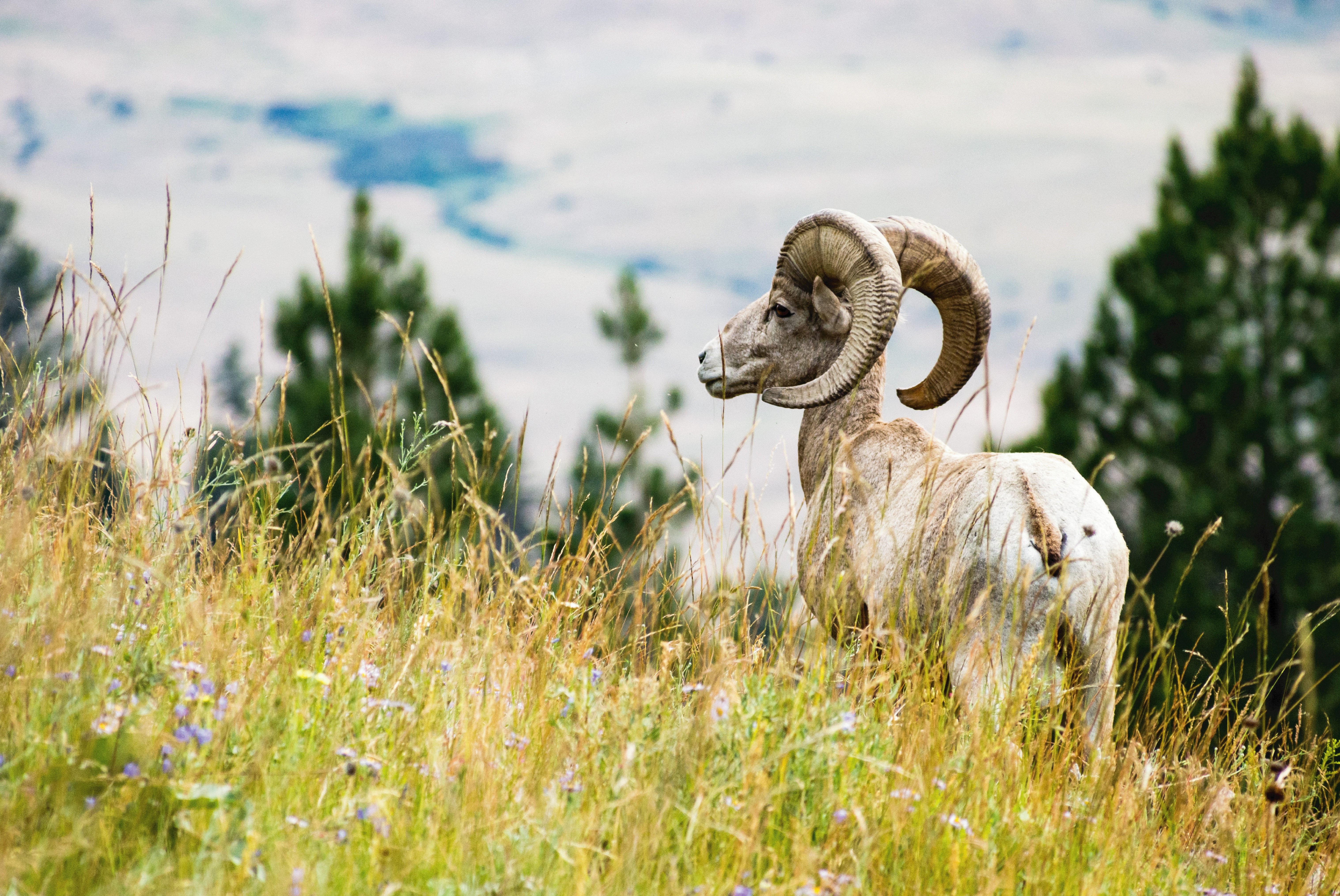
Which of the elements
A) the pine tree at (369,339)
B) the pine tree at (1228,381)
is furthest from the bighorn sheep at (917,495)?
the pine tree at (369,339)

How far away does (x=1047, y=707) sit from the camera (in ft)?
13.7

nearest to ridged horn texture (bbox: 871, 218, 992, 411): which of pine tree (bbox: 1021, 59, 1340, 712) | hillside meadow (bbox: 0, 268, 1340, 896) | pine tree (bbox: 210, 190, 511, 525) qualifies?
hillside meadow (bbox: 0, 268, 1340, 896)

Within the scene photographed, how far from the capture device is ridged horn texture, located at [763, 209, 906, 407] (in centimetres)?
508

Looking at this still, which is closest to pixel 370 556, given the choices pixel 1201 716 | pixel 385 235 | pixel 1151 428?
pixel 1201 716

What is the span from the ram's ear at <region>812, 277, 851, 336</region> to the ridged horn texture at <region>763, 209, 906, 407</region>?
0.05m

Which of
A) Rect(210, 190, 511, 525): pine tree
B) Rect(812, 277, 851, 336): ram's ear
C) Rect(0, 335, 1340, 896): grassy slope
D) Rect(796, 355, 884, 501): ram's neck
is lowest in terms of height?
Rect(210, 190, 511, 525): pine tree

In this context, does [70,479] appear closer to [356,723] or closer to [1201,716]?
[356,723]

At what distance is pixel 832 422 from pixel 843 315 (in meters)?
Result: 0.57

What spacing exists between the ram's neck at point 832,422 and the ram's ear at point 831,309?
0.87 ft

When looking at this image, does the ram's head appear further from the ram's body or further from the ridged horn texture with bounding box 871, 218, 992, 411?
the ram's body

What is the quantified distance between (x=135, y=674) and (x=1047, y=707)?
10.6 ft

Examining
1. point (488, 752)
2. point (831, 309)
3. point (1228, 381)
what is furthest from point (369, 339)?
point (488, 752)

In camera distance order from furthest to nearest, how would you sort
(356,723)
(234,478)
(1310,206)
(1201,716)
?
(1310,206) → (234,478) → (1201,716) → (356,723)

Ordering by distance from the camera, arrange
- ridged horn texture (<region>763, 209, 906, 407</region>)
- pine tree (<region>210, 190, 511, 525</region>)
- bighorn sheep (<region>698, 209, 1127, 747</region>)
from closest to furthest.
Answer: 1. bighorn sheep (<region>698, 209, 1127, 747</region>)
2. ridged horn texture (<region>763, 209, 906, 407</region>)
3. pine tree (<region>210, 190, 511, 525</region>)
